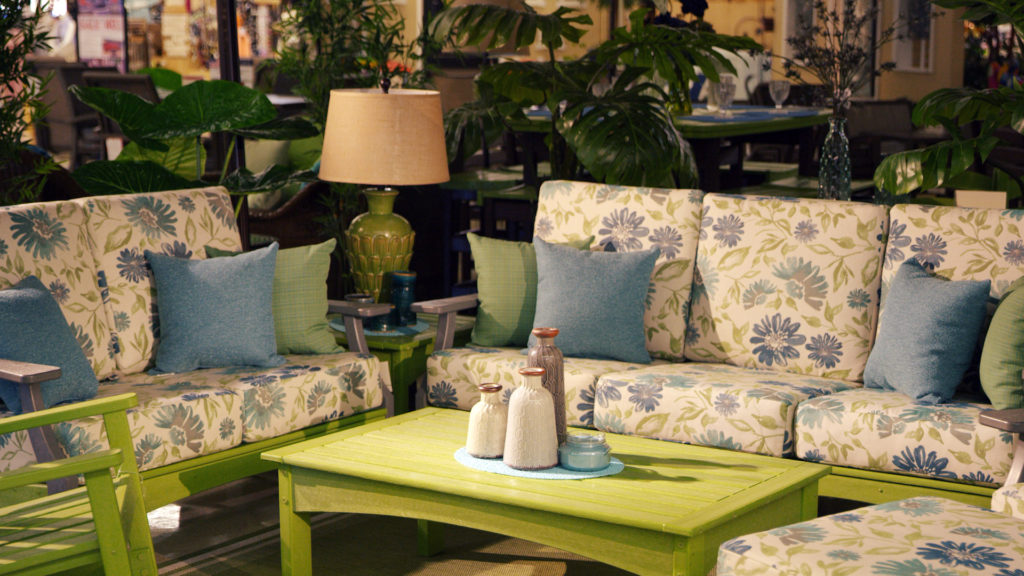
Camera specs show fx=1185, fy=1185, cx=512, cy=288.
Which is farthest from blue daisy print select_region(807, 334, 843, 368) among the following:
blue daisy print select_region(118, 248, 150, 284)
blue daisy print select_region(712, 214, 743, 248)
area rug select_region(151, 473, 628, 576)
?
blue daisy print select_region(118, 248, 150, 284)

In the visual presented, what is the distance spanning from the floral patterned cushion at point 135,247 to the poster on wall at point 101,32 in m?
5.04

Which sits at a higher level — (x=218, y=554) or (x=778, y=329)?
(x=778, y=329)

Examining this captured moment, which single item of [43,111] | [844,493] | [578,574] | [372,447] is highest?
[43,111]

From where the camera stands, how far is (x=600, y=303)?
3676 mm

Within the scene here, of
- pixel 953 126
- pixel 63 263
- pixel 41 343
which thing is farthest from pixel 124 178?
pixel 953 126

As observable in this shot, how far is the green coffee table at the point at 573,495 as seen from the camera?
7.82 feet

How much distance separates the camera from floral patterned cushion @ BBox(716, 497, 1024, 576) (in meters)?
2.07

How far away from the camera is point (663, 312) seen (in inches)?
150

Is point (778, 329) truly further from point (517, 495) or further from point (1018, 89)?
point (517, 495)

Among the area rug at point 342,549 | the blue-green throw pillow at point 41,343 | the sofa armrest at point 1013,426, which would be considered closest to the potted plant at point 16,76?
the blue-green throw pillow at point 41,343

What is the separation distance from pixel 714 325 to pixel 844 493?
80cm

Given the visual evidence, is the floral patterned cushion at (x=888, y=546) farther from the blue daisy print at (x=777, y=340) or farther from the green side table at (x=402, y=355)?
the green side table at (x=402, y=355)

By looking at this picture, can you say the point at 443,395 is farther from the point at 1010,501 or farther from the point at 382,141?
the point at 1010,501

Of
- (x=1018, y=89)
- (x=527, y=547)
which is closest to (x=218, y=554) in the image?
(x=527, y=547)
